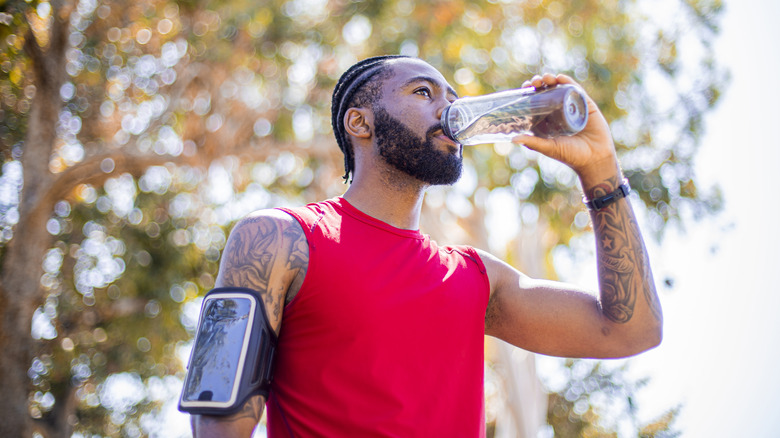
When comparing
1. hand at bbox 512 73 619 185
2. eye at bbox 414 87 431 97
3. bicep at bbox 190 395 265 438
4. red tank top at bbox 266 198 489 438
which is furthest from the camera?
eye at bbox 414 87 431 97

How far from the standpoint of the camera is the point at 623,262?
2.11 m

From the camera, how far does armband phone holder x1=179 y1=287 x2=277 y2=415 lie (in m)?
1.58

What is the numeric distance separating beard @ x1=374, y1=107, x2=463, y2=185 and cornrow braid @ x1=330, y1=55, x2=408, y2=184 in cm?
32

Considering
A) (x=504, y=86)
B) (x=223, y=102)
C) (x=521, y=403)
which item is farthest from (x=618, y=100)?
(x=223, y=102)

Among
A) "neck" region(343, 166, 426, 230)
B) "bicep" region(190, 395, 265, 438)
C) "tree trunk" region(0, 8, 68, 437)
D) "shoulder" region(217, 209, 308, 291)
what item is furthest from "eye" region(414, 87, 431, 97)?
"tree trunk" region(0, 8, 68, 437)

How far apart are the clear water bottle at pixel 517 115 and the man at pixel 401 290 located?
0.05m

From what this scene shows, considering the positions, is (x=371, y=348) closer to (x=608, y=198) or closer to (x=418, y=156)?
(x=418, y=156)

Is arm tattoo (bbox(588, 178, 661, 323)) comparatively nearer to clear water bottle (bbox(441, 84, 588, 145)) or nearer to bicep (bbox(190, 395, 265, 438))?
clear water bottle (bbox(441, 84, 588, 145))

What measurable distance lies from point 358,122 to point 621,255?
1.05 metres

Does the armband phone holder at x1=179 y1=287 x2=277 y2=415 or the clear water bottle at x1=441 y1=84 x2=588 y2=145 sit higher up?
the clear water bottle at x1=441 y1=84 x2=588 y2=145

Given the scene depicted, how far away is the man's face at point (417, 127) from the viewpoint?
2.12 metres

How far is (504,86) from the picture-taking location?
9633mm

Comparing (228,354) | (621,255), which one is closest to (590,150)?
(621,255)

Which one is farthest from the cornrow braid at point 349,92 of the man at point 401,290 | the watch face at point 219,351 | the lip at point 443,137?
the watch face at point 219,351
